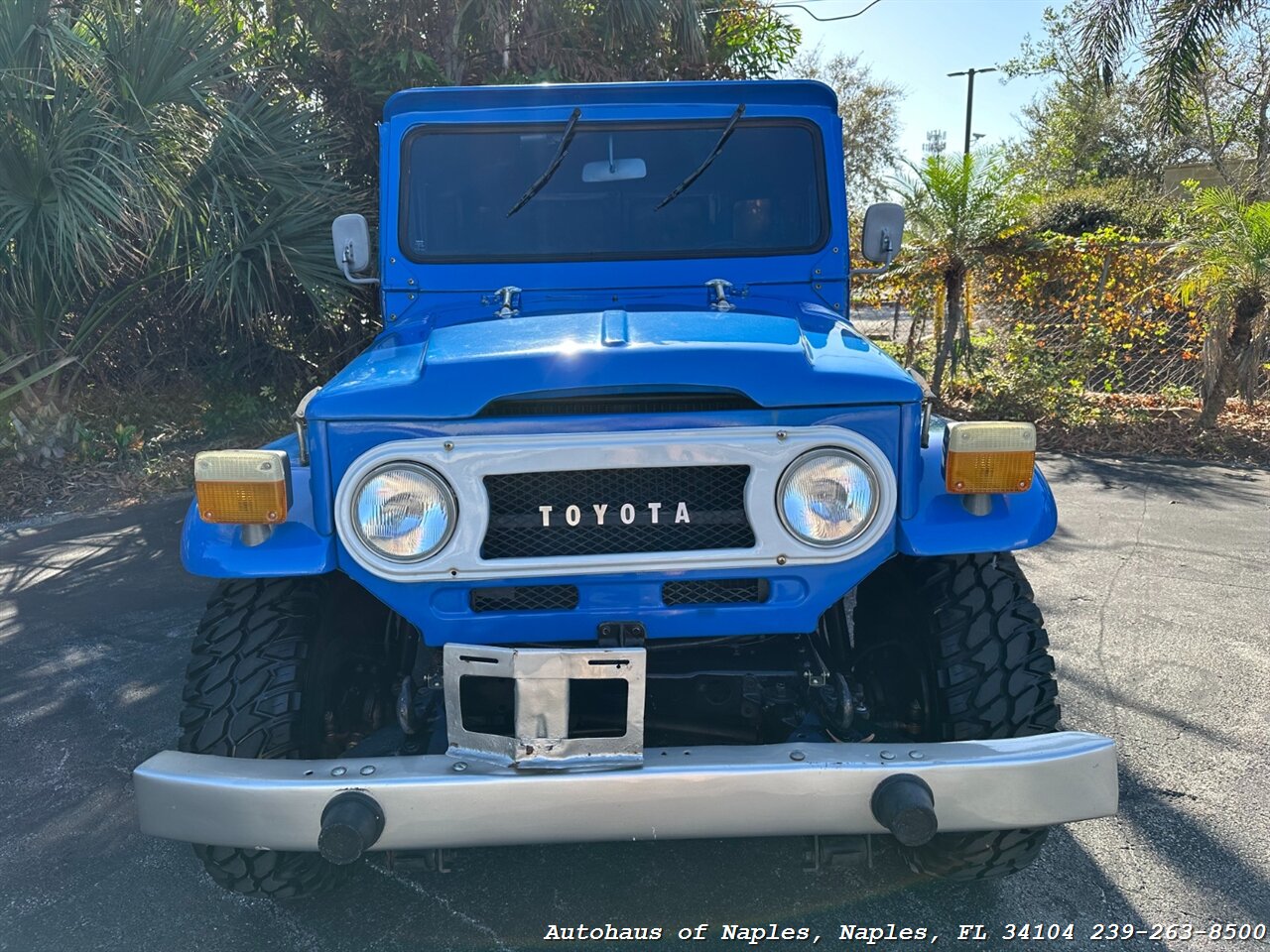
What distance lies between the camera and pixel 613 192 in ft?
10.2

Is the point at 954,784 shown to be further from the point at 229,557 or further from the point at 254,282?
the point at 254,282

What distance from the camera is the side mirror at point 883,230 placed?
344cm

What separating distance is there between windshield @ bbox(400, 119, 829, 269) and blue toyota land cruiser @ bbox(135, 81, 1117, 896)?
57cm

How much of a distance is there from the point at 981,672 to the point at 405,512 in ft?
4.64

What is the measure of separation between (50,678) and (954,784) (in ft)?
11.8

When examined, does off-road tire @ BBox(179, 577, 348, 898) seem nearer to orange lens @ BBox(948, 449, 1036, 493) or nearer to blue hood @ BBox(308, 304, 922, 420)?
blue hood @ BBox(308, 304, 922, 420)

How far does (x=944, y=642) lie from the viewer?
2.31 m

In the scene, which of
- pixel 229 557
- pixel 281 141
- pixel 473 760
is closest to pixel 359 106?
pixel 281 141

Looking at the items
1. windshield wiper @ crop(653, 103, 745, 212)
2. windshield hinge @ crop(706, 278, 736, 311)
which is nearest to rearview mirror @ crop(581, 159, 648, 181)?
windshield wiper @ crop(653, 103, 745, 212)

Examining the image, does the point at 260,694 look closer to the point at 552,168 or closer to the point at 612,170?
the point at 552,168

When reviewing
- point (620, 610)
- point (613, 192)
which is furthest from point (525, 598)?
point (613, 192)

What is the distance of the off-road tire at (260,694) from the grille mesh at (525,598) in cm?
50

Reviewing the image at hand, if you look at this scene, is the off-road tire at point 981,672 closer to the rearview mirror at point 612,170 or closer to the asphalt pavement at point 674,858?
the asphalt pavement at point 674,858

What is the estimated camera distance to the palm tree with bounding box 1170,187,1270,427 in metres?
7.10
